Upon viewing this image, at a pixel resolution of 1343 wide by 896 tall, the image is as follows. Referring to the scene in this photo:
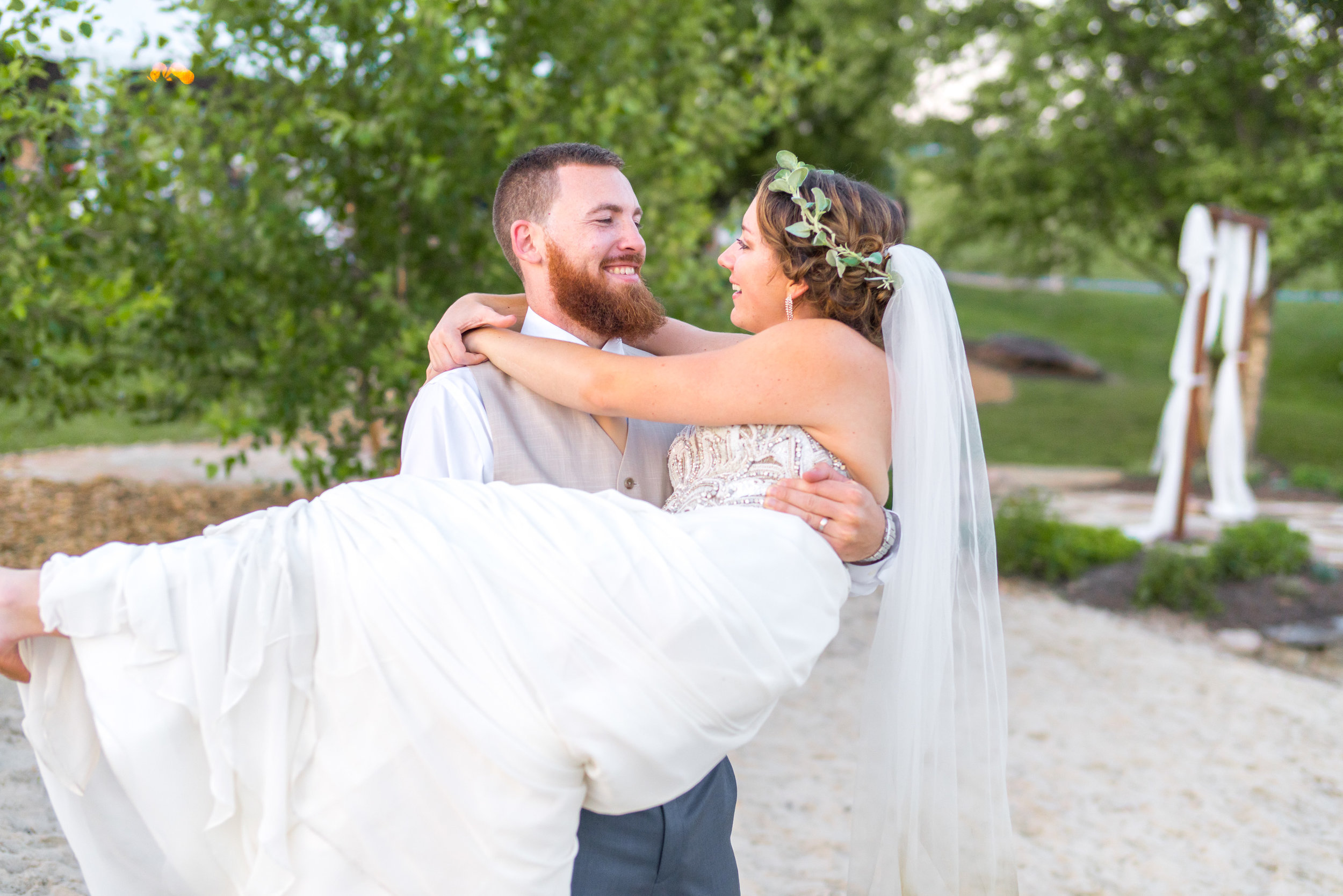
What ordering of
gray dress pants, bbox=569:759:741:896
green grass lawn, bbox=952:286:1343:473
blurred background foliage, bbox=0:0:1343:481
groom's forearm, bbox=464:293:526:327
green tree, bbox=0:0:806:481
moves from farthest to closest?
green grass lawn, bbox=952:286:1343:473 → green tree, bbox=0:0:806:481 → blurred background foliage, bbox=0:0:1343:481 → groom's forearm, bbox=464:293:526:327 → gray dress pants, bbox=569:759:741:896

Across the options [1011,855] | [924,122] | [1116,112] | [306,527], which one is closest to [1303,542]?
[1116,112]

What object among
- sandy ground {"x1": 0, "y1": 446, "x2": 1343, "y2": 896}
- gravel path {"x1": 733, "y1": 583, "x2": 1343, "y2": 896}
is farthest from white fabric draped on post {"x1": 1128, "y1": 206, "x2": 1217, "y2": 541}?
gravel path {"x1": 733, "y1": 583, "x2": 1343, "y2": 896}

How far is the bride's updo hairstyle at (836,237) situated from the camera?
2.48m

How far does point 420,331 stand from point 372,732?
9.80ft

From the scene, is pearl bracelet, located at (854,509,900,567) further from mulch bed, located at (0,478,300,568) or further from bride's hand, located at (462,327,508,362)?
mulch bed, located at (0,478,300,568)

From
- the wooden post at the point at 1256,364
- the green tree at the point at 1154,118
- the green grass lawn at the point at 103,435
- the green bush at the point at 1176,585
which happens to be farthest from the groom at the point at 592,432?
the wooden post at the point at 1256,364

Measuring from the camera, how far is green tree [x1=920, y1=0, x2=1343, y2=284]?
480 inches

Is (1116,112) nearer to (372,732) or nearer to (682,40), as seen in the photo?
(682,40)

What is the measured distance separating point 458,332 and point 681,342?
0.68m

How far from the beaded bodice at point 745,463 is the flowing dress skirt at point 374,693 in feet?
1.17

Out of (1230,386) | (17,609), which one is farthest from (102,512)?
(1230,386)

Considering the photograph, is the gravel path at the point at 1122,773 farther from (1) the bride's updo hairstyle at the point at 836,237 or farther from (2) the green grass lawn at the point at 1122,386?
(2) the green grass lawn at the point at 1122,386

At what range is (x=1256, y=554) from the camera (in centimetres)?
839

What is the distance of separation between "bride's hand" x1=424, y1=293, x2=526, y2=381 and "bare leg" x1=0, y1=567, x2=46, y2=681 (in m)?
1.00
